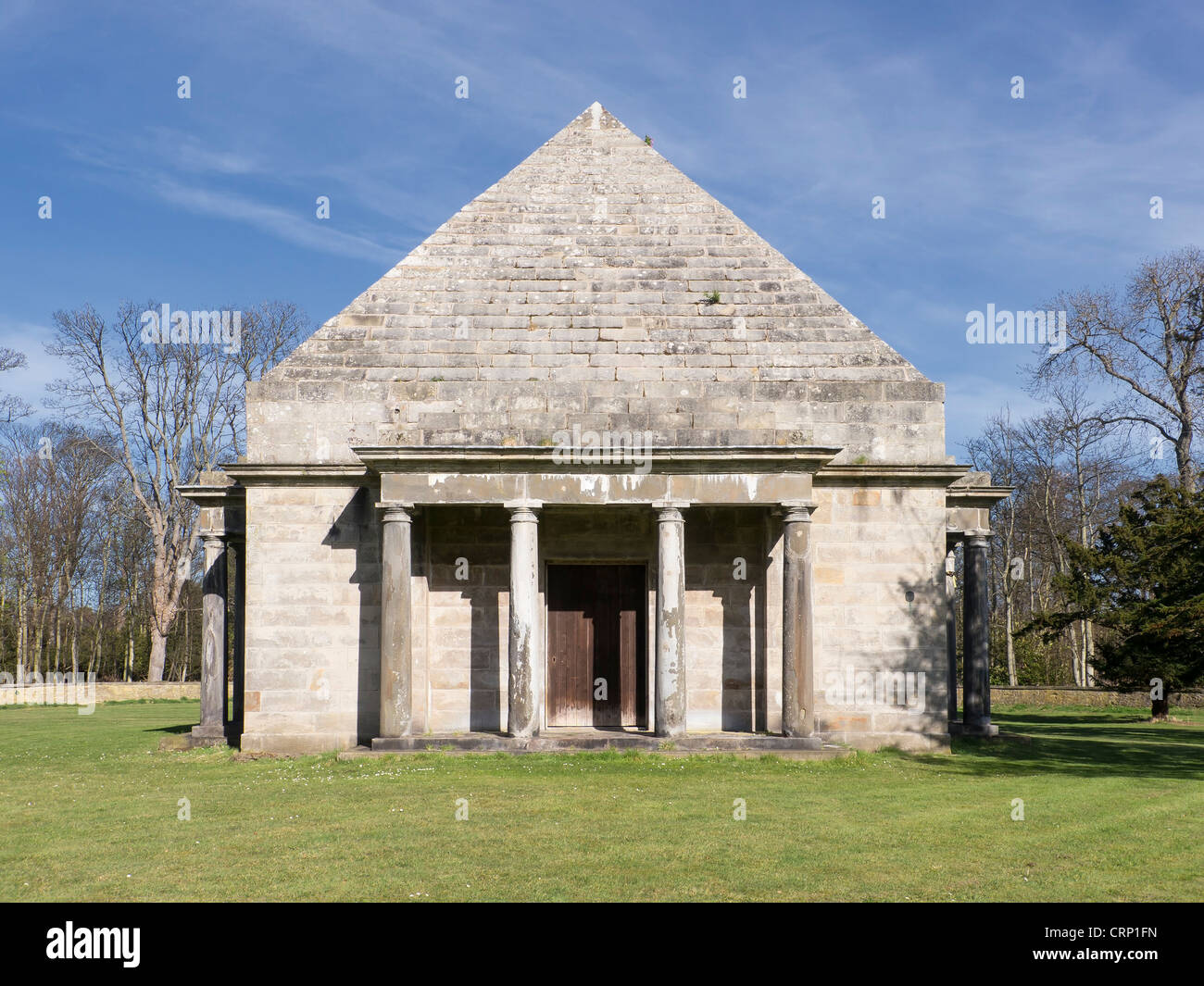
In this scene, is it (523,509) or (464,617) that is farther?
(464,617)

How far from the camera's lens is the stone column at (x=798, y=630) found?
55.4ft

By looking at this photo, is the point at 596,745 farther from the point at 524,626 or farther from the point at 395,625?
the point at 395,625

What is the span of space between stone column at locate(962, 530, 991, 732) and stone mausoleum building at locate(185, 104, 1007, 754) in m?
1.94

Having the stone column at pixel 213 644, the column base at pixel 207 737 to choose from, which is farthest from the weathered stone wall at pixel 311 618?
the stone column at pixel 213 644

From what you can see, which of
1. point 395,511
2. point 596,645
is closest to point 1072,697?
point 596,645

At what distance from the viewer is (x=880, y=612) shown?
18.1 metres

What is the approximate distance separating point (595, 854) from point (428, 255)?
44.2 ft

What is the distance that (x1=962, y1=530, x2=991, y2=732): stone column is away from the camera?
67.8 ft

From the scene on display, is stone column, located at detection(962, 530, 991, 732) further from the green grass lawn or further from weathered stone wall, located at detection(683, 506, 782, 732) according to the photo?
weathered stone wall, located at detection(683, 506, 782, 732)

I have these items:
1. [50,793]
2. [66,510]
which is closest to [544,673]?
[50,793]

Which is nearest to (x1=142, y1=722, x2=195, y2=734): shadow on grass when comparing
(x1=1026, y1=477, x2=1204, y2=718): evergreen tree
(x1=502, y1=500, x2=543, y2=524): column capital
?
(x1=502, y1=500, x2=543, y2=524): column capital

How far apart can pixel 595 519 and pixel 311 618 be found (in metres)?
5.26
